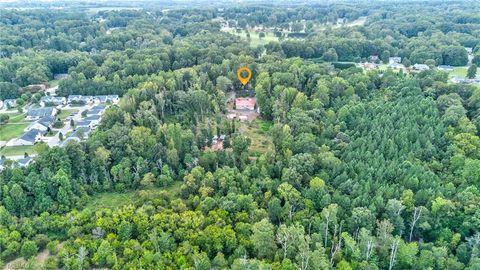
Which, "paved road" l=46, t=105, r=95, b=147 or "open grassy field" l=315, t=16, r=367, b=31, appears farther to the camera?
"open grassy field" l=315, t=16, r=367, b=31

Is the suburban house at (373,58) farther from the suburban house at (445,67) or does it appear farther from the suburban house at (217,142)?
the suburban house at (217,142)

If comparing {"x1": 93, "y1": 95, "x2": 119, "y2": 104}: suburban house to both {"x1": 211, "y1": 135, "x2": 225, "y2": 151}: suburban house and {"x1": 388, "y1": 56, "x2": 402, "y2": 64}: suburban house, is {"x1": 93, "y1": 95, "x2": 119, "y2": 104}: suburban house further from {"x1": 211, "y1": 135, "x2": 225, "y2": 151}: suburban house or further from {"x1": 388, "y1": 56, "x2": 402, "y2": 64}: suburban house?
{"x1": 388, "y1": 56, "x2": 402, "y2": 64}: suburban house

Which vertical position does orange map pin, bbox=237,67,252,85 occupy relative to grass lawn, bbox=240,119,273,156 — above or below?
above

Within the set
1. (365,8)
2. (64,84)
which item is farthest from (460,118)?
(365,8)

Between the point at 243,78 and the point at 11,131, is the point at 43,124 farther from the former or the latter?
the point at 243,78

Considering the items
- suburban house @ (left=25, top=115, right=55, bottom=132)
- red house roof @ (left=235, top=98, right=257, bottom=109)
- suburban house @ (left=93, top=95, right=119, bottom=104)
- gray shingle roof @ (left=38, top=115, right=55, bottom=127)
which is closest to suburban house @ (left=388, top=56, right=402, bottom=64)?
→ red house roof @ (left=235, top=98, right=257, bottom=109)

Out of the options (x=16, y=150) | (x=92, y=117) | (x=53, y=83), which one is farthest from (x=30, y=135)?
(x=53, y=83)

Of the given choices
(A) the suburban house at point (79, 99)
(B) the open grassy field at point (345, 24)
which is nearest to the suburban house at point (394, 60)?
(B) the open grassy field at point (345, 24)
